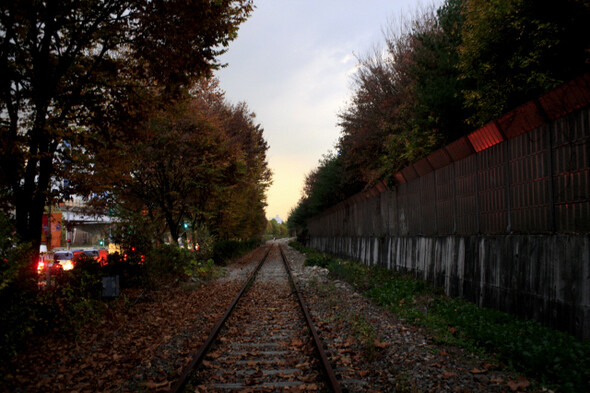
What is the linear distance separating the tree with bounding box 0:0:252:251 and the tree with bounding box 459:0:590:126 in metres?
6.42

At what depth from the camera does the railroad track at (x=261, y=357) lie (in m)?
5.08

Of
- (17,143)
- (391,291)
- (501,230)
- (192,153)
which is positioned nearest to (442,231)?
(391,291)

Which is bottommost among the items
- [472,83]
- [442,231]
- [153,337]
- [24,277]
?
[153,337]

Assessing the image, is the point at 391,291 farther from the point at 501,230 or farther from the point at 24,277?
the point at 24,277

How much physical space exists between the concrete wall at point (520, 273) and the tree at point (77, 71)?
7491 mm

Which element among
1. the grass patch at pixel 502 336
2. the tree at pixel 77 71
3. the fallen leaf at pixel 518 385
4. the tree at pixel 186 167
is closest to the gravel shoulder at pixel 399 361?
the fallen leaf at pixel 518 385

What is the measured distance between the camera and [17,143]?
7.89 m

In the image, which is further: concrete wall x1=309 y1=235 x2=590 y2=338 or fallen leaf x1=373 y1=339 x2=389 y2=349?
fallen leaf x1=373 y1=339 x2=389 y2=349

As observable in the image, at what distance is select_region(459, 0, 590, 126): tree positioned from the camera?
29.9 feet

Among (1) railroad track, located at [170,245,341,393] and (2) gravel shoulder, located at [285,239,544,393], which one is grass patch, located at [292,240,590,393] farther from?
(1) railroad track, located at [170,245,341,393]

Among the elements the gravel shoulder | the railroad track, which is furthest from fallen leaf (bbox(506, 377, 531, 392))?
the railroad track

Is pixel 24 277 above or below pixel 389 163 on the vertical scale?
below

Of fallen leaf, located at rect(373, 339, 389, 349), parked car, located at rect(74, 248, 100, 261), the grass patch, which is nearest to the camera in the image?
the grass patch

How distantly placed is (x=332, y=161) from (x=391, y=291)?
90.8 feet
